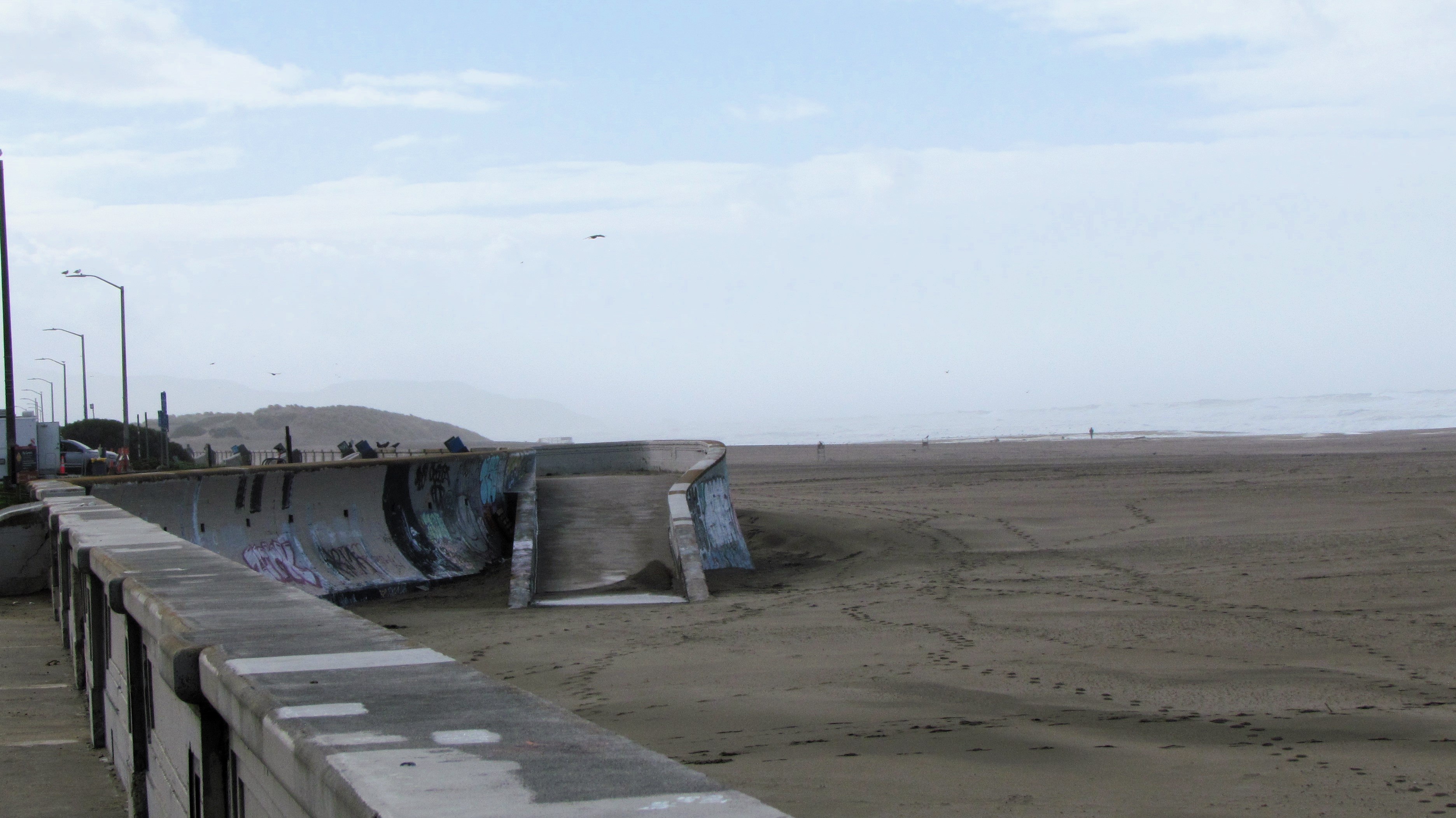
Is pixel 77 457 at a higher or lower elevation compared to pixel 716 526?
higher

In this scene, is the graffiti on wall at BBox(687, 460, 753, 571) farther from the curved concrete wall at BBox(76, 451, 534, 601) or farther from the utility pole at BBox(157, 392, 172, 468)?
the utility pole at BBox(157, 392, 172, 468)

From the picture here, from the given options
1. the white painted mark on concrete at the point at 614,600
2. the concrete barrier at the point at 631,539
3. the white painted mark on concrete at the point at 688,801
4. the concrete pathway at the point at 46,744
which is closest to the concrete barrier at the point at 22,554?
the concrete pathway at the point at 46,744

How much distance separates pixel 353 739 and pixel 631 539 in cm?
1564

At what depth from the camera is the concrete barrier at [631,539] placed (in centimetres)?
1559

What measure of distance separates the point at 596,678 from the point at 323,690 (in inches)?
256

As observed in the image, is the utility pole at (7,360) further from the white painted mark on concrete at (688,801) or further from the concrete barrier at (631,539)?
the white painted mark on concrete at (688,801)

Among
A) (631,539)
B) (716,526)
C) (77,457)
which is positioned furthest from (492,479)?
(77,457)

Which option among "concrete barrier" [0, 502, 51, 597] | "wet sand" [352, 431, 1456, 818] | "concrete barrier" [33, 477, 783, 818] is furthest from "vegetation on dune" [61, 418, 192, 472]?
"concrete barrier" [33, 477, 783, 818]

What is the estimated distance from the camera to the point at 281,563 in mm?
13812

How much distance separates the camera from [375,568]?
50.8 ft

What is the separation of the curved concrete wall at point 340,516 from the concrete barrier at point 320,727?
534cm

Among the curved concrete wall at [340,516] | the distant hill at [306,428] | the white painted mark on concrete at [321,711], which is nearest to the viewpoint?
the white painted mark on concrete at [321,711]

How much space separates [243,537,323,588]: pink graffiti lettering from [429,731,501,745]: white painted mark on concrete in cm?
1125

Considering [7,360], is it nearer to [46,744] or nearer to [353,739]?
[46,744]
